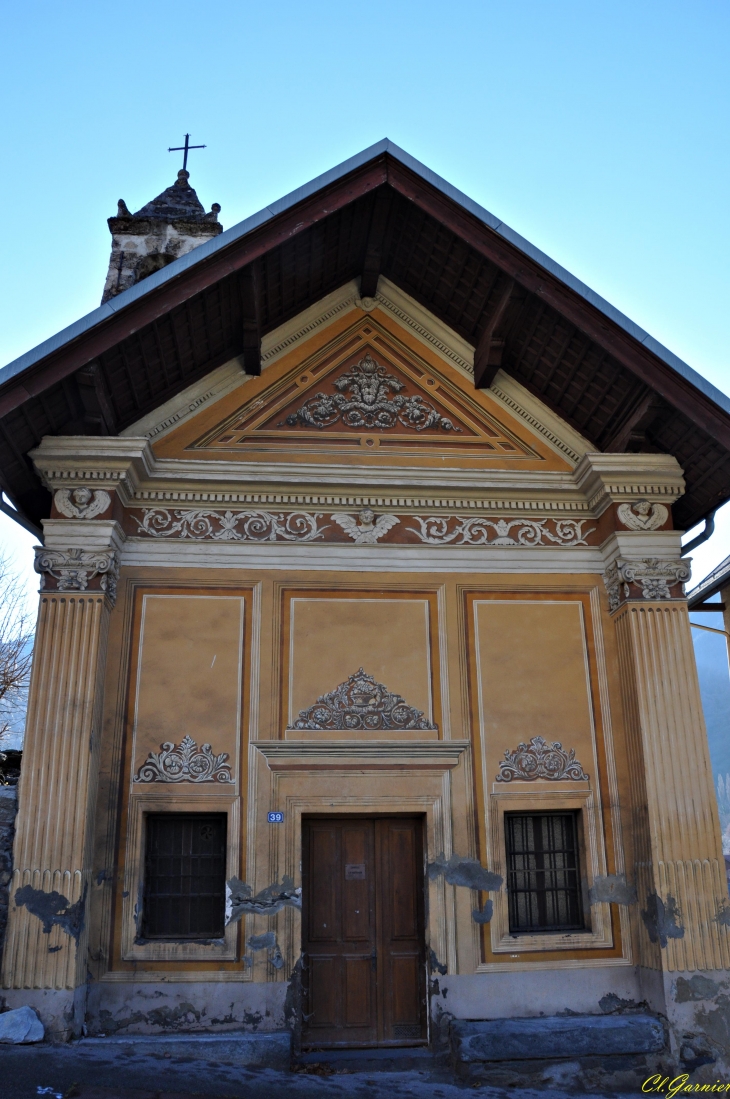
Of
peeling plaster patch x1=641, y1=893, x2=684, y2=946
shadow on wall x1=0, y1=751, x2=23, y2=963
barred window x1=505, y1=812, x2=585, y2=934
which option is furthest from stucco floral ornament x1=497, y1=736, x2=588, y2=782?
shadow on wall x1=0, y1=751, x2=23, y2=963

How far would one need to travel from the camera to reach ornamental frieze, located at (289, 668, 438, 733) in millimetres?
8078

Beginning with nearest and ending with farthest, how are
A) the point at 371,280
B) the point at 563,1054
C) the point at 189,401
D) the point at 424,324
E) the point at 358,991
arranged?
the point at 563,1054 < the point at 358,991 < the point at 189,401 < the point at 371,280 < the point at 424,324

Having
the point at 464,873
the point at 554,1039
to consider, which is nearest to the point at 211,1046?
the point at 464,873

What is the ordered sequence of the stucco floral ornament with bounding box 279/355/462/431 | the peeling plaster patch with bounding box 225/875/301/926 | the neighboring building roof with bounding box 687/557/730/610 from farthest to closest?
the neighboring building roof with bounding box 687/557/730/610, the stucco floral ornament with bounding box 279/355/462/431, the peeling plaster patch with bounding box 225/875/301/926

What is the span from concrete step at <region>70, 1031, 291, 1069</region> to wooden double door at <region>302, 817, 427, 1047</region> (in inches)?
22.9

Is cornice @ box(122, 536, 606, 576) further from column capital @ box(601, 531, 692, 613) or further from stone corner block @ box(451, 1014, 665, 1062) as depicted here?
stone corner block @ box(451, 1014, 665, 1062)

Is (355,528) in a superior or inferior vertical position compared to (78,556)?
superior

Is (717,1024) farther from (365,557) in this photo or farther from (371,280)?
(371,280)

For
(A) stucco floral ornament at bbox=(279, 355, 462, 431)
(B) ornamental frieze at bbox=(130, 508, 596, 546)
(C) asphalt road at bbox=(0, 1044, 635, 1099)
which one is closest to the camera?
(C) asphalt road at bbox=(0, 1044, 635, 1099)

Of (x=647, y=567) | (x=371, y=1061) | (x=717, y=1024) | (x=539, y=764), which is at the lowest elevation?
(x=371, y=1061)

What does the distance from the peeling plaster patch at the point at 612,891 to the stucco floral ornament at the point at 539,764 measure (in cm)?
87

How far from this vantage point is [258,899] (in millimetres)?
7578

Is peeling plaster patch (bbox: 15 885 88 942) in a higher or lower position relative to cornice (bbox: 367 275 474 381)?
lower

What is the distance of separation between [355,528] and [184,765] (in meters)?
2.69
